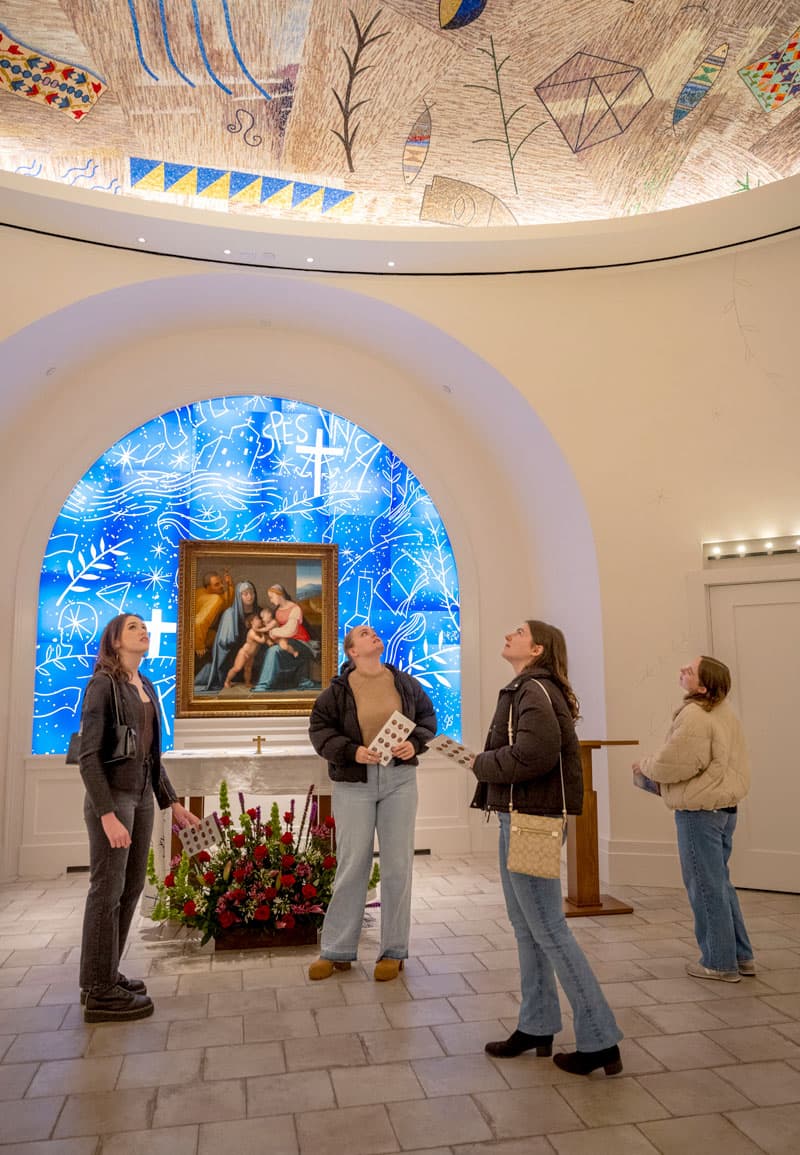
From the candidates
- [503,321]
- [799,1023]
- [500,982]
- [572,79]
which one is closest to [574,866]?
[500,982]

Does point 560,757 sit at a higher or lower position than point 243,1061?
higher

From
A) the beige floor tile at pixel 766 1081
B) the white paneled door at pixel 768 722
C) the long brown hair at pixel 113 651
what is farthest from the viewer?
the white paneled door at pixel 768 722

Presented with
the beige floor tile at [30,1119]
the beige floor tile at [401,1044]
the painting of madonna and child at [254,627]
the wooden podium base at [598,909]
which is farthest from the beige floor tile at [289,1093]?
the painting of madonna and child at [254,627]

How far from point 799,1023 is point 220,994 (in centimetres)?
256

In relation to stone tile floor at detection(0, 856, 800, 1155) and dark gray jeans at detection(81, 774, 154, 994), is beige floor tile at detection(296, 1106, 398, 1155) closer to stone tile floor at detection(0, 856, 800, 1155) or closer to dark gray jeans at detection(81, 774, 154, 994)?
stone tile floor at detection(0, 856, 800, 1155)

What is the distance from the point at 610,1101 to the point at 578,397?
16.8 ft

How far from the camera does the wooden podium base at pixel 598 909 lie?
5527 mm

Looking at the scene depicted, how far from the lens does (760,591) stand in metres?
6.43

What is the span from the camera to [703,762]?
4176mm

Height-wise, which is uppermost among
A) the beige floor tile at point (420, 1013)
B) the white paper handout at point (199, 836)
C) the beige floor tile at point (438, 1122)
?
A: the white paper handout at point (199, 836)

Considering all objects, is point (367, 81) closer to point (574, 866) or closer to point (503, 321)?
point (503, 321)

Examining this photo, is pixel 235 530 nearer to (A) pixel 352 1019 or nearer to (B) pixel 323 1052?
(A) pixel 352 1019

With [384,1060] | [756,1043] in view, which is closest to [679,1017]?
[756,1043]

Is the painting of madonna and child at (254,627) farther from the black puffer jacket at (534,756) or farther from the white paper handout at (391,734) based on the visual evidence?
the black puffer jacket at (534,756)
